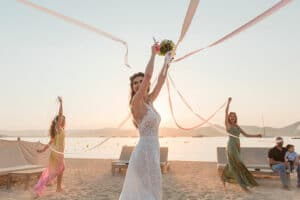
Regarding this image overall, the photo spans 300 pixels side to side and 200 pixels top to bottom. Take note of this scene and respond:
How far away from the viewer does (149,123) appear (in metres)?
3.22

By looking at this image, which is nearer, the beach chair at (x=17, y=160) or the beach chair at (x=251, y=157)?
the beach chair at (x=17, y=160)

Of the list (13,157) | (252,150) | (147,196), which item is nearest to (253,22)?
(147,196)

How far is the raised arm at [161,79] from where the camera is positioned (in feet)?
10.1

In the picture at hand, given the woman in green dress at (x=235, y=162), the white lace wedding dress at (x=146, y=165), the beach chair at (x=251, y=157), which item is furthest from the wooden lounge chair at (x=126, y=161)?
the white lace wedding dress at (x=146, y=165)

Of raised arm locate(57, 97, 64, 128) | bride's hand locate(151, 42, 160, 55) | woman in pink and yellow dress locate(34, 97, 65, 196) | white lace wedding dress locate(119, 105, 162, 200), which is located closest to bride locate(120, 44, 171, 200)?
white lace wedding dress locate(119, 105, 162, 200)

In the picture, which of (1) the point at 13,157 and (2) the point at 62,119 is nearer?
(2) the point at 62,119

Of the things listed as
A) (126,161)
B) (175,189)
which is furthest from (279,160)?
(126,161)

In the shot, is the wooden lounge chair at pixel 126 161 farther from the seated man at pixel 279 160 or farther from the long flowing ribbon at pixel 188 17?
the long flowing ribbon at pixel 188 17

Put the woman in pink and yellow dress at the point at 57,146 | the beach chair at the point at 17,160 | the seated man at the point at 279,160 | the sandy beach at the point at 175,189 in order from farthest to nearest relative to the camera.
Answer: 1. the beach chair at the point at 17,160
2. the seated man at the point at 279,160
3. the woman in pink and yellow dress at the point at 57,146
4. the sandy beach at the point at 175,189

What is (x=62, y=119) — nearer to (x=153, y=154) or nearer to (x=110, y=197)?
(x=110, y=197)

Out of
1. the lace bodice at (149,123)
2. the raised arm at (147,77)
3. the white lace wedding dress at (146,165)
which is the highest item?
the raised arm at (147,77)

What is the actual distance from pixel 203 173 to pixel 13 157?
7044mm

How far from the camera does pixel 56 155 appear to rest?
29.4ft

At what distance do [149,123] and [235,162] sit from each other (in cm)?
654
